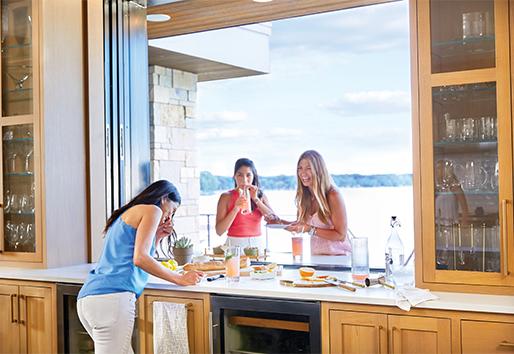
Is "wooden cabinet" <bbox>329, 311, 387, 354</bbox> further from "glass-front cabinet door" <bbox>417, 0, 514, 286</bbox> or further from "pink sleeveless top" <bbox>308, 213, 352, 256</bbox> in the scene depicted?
"pink sleeveless top" <bbox>308, 213, 352, 256</bbox>

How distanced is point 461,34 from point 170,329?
6.42 feet

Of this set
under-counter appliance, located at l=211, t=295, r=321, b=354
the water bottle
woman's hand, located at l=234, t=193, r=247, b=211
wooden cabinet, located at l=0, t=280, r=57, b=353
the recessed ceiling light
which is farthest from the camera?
the recessed ceiling light

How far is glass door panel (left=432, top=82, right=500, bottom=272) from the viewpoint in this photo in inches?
112

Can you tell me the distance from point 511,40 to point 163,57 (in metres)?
3.85

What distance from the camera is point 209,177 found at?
9539 mm

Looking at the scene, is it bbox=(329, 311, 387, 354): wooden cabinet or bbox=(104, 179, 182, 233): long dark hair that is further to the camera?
bbox=(104, 179, 182, 233): long dark hair

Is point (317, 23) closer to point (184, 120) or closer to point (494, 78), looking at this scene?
Result: point (184, 120)

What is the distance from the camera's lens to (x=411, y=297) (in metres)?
2.73

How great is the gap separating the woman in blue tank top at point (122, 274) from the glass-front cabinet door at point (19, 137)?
1047 mm

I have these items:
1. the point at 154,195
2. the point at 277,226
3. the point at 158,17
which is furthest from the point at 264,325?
the point at 158,17

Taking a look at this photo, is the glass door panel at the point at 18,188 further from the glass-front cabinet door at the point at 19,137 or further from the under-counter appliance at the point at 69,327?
the under-counter appliance at the point at 69,327

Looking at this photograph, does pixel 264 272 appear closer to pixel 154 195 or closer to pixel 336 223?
pixel 336 223

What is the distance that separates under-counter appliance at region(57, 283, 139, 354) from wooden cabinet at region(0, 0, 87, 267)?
0.37 m

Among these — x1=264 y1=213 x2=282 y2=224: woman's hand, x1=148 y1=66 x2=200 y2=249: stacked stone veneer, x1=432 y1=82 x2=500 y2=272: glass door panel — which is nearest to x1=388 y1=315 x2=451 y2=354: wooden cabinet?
x1=432 y1=82 x2=500 y2=272: glass door panel
